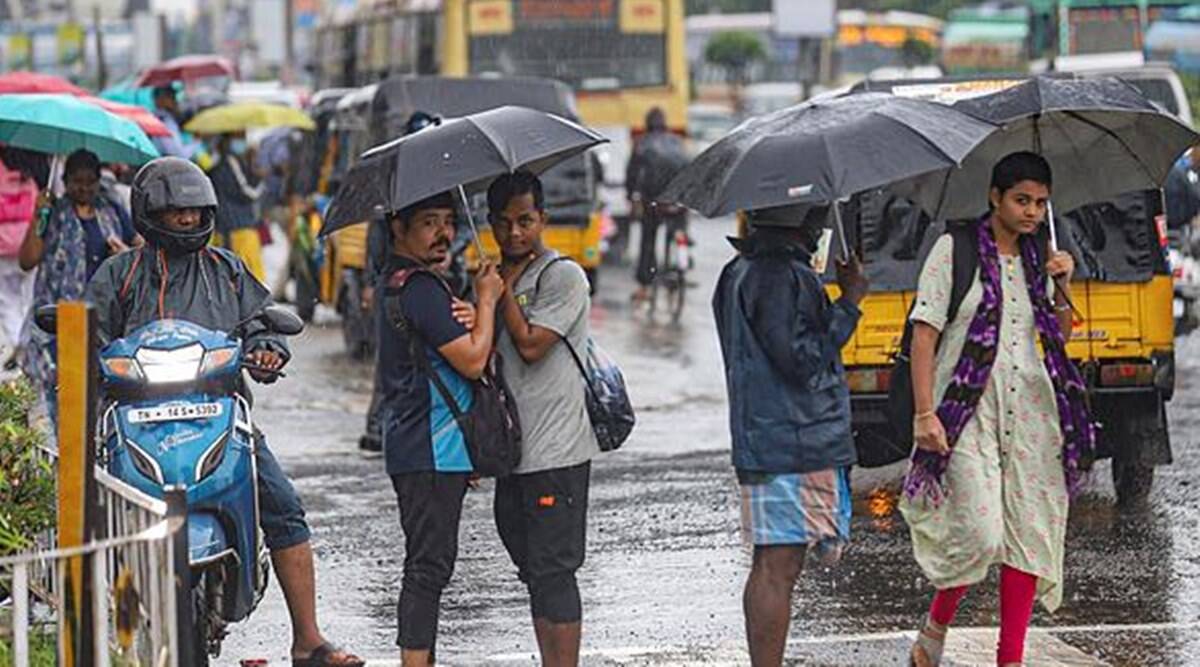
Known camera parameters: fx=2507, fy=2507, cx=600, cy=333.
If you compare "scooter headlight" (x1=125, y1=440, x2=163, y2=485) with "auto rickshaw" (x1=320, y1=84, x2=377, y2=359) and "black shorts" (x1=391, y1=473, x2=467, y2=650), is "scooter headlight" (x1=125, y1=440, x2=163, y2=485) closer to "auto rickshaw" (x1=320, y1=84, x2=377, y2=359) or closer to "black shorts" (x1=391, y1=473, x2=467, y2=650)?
"black shorts" (x1=391, y1=473, x2=467, y2=650)

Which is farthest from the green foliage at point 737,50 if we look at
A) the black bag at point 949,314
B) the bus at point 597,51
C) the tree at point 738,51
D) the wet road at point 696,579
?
the black bag at point 949,314

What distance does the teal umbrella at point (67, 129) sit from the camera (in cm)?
1077

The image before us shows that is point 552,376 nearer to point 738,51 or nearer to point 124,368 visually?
point 124,368

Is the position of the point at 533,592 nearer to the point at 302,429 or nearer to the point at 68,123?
the point at 68,123

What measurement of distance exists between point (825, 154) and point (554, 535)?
54.1 inches

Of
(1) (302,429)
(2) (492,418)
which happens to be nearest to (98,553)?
(2) (492,418)

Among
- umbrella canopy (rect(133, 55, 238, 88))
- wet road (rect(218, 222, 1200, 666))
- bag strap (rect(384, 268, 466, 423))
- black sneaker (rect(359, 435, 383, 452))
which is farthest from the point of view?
umbrella canopy (rect(133, 55, 238, 88))

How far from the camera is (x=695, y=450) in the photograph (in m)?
14.3

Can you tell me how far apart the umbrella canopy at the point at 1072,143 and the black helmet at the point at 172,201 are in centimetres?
248

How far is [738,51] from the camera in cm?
5669

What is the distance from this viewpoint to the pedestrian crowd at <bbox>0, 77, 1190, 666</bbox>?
24.1ft

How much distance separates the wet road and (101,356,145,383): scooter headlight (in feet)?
5.32

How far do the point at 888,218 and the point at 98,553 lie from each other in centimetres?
662

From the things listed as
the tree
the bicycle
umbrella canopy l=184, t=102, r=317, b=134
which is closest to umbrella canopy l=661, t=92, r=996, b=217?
umbrella canopy l=184, t=102, r=317, b=134
